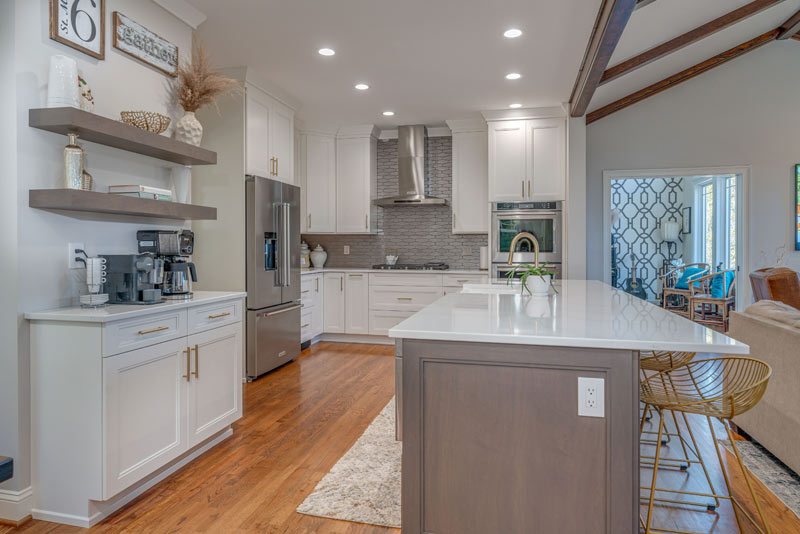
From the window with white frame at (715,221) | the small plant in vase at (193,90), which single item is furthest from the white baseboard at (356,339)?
the window with white frame at (715,221)

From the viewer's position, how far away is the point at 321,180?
600 centimetres

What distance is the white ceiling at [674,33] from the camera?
3.91 metres

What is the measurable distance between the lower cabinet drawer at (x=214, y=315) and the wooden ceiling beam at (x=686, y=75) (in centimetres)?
504

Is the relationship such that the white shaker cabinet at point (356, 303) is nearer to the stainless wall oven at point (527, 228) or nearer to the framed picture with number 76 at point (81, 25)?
the stainless wall oven at point (527, 228)

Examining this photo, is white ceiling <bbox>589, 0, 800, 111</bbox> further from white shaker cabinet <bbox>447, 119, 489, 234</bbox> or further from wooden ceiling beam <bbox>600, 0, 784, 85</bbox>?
white shaker cabinet <bbox>447, 119, 489, 234</bbox>

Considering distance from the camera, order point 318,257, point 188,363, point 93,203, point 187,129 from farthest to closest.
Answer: point 318,257 → point 187,129 → point 188,363 → point 93,203

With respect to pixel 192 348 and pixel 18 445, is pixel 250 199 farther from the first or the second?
pixel 18 445

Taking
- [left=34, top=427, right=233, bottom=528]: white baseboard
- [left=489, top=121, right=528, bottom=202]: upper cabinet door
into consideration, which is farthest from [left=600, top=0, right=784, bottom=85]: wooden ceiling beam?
[left=34, top=427, right=233, bottom=528]: white baseboard

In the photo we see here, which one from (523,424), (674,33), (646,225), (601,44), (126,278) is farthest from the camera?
(646,225)

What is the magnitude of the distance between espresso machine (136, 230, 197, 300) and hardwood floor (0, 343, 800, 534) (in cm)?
93

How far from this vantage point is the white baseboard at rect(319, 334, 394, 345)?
5.82 m

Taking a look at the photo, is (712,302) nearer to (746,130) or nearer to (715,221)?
(746,130)

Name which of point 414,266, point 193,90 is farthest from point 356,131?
point 193,90

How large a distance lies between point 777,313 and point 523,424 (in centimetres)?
191
